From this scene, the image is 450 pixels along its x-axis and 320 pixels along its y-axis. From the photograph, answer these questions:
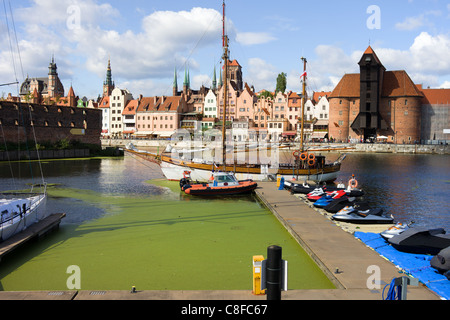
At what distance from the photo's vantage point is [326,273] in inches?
510

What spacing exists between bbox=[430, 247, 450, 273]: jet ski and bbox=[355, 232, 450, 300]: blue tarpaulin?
172 millimetres

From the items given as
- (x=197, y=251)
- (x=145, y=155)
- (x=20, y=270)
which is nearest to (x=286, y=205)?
(x=197, y=251)

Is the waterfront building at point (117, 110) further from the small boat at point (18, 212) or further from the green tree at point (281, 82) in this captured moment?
the small boat at point (18, 212)

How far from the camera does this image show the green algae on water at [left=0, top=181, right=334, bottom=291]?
13078 mm

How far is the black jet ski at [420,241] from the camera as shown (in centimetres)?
1555

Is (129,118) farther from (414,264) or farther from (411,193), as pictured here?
(414,264)

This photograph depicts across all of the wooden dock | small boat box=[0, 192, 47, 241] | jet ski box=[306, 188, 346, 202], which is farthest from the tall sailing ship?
small boat box=[0, 192, 47, 241]

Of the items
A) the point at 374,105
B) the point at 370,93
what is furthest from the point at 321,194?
the point at 370,93

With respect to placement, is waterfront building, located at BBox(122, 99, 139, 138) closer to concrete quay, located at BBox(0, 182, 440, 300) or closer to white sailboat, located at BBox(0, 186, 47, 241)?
white sailboat, located at BBox(0, 186, 47, 241)

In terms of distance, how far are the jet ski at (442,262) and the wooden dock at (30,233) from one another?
1573cm
